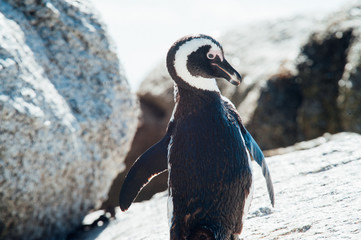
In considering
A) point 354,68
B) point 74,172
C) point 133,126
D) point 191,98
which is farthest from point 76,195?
point 354,68

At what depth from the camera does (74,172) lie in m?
3.34

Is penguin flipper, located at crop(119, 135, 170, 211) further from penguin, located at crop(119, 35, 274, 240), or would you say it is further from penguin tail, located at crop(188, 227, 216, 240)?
penguin tail, located at crop(188, 227, 216, 240)

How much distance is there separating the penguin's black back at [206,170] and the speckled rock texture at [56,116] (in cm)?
122

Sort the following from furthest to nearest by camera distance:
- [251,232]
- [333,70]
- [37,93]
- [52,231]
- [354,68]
Answer: [333,70] → [354,68] → [52,231] → [37,93] → [251,232]

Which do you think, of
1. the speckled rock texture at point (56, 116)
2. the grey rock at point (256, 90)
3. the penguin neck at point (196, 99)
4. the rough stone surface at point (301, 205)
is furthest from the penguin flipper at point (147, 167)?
the grey rock at point (256, 90)

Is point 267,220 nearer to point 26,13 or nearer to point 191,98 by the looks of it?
point 191,98

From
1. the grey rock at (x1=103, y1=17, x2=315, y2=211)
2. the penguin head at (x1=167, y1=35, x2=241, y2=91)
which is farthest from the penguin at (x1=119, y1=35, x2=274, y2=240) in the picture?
the grey rock at (x1=103, y1=17, x2=315, y2=211)

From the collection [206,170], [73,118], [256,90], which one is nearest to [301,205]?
[206,170]

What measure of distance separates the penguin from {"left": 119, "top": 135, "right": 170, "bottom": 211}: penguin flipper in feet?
0.32

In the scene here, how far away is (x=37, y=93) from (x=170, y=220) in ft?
4.72

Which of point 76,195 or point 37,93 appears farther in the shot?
point 76,195

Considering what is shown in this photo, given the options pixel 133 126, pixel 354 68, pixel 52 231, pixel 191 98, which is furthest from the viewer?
pixel 354 68

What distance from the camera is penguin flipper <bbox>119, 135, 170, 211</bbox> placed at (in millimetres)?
2414

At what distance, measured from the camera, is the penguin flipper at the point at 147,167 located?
2.41 meters
